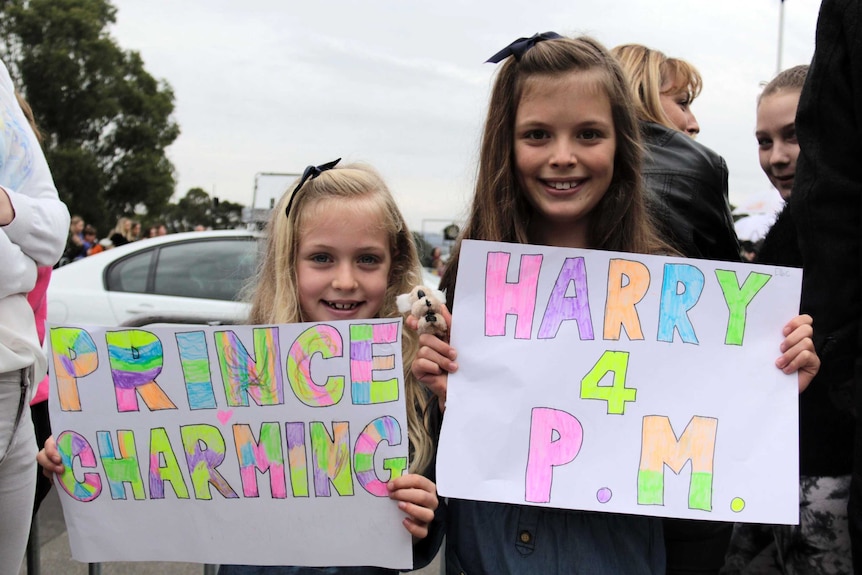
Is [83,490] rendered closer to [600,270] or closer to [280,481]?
[280,481]

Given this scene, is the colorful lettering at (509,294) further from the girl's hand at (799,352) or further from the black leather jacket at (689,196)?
the black leather jacket at (689,196)

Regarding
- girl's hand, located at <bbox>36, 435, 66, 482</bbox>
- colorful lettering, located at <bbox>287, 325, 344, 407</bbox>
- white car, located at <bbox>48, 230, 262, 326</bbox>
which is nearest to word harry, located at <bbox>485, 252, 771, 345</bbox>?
colorful lettering, located at <bbox>287, 325, 344, 407</bbox>

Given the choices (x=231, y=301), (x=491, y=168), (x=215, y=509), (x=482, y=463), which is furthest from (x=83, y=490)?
(x=231, y=301)

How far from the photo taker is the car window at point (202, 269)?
5438mm

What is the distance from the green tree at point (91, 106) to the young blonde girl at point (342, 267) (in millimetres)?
27943

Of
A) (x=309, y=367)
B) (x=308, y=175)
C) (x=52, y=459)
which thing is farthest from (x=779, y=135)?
(x=52, y=459)

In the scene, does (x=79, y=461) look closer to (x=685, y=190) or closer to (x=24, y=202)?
(x=24, y=202)

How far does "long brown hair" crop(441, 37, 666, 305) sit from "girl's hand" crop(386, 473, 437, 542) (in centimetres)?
44

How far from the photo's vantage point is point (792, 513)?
1.56m

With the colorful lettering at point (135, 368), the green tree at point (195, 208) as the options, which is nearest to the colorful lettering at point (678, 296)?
the colorful lettering at point (135, 368)

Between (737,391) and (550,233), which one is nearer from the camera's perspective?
(737,391)

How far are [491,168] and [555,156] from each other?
0.64 ft

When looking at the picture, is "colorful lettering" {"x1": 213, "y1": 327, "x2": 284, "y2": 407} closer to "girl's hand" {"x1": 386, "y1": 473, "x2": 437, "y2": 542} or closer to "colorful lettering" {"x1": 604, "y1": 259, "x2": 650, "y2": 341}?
"girl's hand" {"x1": 386, "y1": 473, "x2": 437, "y2": 542}

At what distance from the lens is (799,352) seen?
1.58 metres
